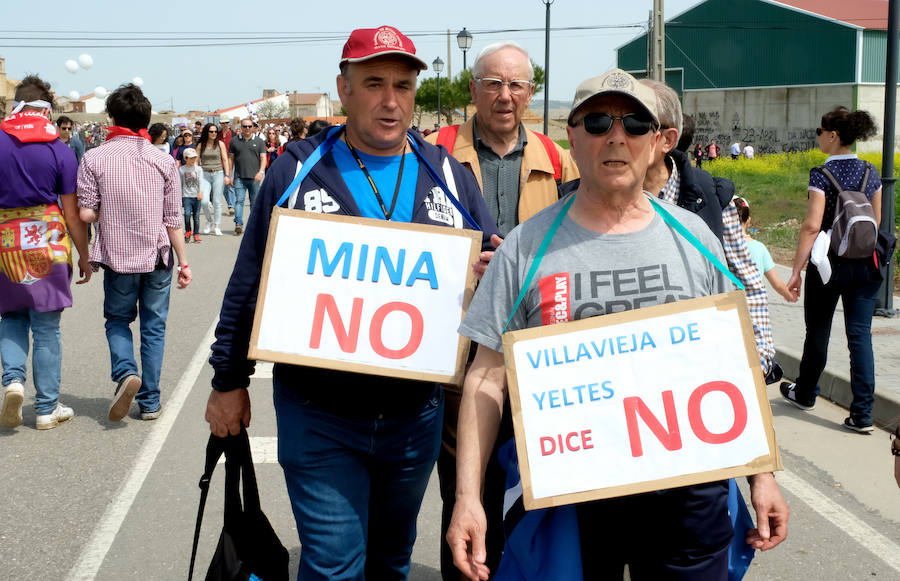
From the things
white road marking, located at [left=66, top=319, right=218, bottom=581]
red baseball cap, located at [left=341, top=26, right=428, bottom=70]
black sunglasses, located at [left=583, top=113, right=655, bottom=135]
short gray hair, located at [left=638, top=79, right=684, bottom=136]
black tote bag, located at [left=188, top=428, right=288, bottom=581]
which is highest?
red baseball cap, located at [left=341, top=26, right=428, bottom=70]

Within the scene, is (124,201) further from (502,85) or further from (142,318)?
(502,85)

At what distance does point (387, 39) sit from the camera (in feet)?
9.30

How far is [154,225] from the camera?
6.27m

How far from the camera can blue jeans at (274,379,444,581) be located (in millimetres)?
2766

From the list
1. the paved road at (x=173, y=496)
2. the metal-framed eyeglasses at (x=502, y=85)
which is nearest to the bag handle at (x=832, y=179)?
the paved road at (x=173, y=496)

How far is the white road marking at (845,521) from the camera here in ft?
14.1

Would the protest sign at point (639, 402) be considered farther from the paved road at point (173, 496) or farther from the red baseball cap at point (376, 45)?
the paved road at point (173, 496)

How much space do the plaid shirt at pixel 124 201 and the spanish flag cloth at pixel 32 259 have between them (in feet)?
0.76

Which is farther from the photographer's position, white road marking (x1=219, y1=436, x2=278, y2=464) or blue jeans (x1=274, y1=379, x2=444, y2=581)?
white road marking (x1=219, y1=436, x2=278, y2=464)

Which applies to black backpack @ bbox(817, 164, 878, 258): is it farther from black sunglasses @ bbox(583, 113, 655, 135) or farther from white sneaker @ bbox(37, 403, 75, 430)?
white sneaker @ bbox(37, 403, 75, 430)

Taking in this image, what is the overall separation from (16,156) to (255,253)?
3.60 m

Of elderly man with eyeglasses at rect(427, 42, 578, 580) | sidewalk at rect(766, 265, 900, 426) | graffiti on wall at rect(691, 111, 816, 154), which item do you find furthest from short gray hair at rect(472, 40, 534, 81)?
graffiti on wall at rect(691, 111, 816, 154)

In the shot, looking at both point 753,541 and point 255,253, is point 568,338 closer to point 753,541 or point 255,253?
point 753,541

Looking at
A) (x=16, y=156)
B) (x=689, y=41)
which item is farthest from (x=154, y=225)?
(x=689, y=41)
